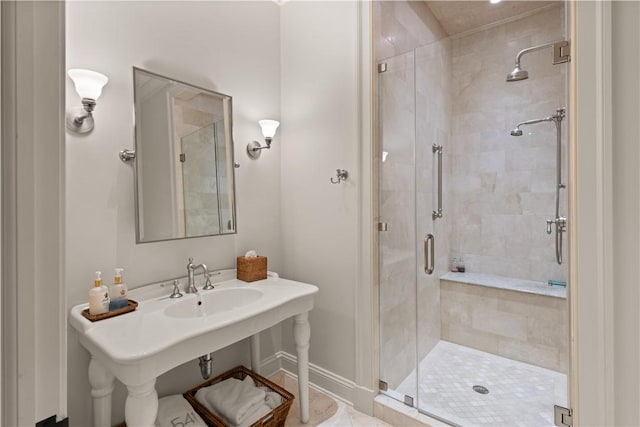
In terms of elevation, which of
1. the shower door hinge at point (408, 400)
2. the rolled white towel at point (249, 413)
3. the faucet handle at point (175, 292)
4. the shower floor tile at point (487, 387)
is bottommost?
the shower floor tile at point (487, 387)

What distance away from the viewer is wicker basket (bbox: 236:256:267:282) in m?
1.88

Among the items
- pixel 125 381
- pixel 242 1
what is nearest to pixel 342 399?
pixel 125 381

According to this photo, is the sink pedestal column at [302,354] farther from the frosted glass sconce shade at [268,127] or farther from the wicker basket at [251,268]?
the frosted glass sconce shade at [268,127]

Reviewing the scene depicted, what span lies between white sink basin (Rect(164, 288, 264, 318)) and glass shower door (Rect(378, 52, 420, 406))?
0.80 metres

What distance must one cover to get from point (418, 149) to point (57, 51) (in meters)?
2.09

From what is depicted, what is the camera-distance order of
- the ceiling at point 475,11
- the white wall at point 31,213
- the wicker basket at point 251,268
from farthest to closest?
the ceiling at point 475,11
the wicker basket at point 251,268
the white wall at point 31,213

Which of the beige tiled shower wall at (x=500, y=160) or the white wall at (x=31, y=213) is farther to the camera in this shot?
the beige tiled shower wall at (x=500, y=160)

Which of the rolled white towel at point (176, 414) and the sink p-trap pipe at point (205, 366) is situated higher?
the sink p-trap pipe at point (205, 366)

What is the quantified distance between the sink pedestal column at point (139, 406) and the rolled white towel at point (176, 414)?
0.42 meters

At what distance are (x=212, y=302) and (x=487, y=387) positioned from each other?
182 centimetres

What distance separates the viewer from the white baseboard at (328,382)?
1838 mm

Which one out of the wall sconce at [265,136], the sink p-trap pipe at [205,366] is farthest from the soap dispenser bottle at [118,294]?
the wall sconce at [265,136]

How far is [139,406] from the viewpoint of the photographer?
109 centimetres

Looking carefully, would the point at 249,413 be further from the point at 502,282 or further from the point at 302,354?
the point at 502,282
